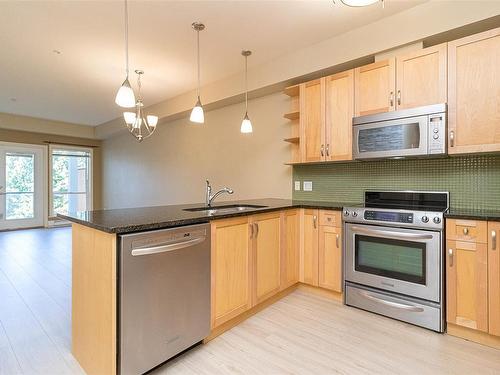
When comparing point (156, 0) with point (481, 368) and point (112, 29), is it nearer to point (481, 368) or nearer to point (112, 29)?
point (112, 29)

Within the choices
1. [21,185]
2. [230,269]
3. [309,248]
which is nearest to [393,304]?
[309,248]

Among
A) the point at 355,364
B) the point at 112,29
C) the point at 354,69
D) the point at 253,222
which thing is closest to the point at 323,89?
the point at 354,69

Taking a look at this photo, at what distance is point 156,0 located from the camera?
234 centimetres

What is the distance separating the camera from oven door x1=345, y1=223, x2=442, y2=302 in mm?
2152

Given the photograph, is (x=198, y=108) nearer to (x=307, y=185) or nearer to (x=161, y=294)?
(x=161, y=294)

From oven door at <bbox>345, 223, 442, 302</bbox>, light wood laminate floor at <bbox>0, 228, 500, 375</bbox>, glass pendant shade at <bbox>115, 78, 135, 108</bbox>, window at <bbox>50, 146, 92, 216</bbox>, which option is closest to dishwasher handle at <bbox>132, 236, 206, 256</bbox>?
light wood laminate floor at <bbox>0, 228, 500, 375</bbox>

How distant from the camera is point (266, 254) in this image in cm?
252

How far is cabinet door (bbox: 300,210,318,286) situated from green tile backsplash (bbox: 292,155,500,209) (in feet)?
1.82

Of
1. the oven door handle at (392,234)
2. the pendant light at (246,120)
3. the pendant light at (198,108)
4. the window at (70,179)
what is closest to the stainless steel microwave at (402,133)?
the oven door handle at (392,234)

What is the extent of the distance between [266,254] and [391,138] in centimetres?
154

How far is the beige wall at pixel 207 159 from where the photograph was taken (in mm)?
3797

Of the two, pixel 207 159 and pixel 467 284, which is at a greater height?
pixel 207 159

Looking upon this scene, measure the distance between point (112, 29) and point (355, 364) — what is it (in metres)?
3.55

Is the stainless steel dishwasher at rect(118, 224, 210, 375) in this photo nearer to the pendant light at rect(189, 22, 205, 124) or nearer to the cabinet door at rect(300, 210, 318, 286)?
the pendant light at rect(189, 22, 205, 124)
